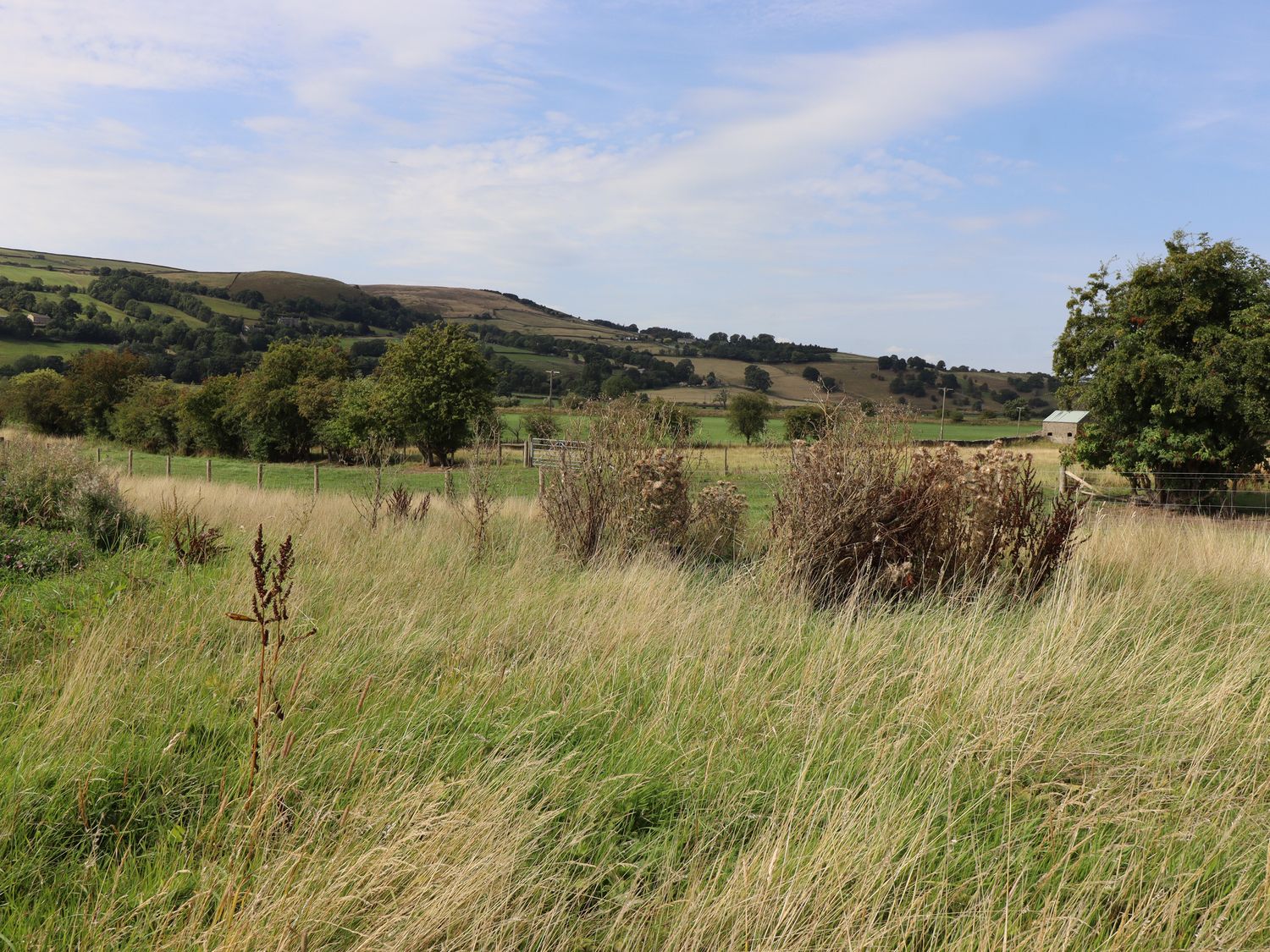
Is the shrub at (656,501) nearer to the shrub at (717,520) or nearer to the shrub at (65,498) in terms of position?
the shrub at (717,520)

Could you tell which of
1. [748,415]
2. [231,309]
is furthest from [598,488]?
[231,309]

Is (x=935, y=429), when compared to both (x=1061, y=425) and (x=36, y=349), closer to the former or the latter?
(x=1061, y=425)

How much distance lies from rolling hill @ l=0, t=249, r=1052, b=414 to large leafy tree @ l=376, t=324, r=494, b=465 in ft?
125

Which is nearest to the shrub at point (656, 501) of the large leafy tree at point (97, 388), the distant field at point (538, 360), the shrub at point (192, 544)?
the shrub at point (192, 544)

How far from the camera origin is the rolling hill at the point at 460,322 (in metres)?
99.6

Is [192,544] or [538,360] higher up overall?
[538,360]

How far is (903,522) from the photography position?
7.44m

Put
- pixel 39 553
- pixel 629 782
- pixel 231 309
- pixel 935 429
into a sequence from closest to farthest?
pixel 629 782
pixel 39 553
pixel 935 429
pixel 231 309

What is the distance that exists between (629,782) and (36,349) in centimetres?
10485

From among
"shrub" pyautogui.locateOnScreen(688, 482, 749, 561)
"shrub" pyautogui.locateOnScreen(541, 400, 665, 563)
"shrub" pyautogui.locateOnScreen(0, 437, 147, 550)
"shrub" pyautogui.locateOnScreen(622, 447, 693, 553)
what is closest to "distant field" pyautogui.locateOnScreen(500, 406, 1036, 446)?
"shrub" pyautogui.locateOnScreen(0, 437, 147, 550)

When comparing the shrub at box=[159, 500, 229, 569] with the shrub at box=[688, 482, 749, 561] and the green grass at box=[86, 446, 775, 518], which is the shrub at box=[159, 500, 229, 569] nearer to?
the shrub at box=[688, 482, 749, 561]

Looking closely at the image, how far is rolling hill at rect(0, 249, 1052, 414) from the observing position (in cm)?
9962

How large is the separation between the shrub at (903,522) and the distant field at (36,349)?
90347 millimetres

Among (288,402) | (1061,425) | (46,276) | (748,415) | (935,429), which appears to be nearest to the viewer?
(288,402)
